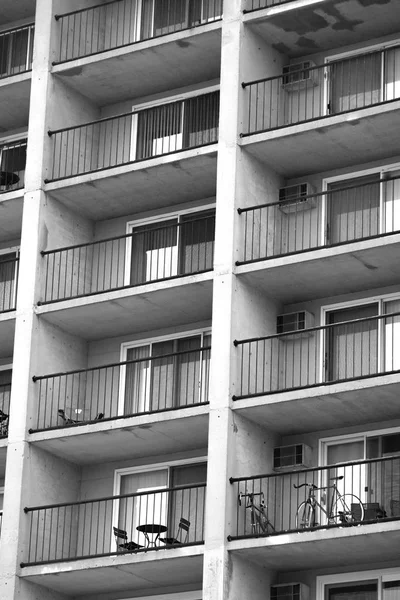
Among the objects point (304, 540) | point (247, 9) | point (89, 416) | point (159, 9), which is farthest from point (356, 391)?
point (159, 9)

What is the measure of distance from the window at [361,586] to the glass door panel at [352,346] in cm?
454

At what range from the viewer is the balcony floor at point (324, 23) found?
1580 inches

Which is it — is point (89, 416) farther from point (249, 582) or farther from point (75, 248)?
point (249, 582)

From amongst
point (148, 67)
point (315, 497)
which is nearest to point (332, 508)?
point (315, 497)

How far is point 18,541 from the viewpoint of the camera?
38.3 m

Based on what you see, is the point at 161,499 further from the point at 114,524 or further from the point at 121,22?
the point at 121,22

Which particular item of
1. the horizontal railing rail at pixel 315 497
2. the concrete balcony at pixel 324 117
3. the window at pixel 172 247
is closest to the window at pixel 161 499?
the horizontal railing rail at pixel 315 497

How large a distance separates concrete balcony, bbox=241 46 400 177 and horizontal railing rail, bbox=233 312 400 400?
416 centimetres

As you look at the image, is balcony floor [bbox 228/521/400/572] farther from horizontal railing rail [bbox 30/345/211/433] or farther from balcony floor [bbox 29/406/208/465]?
horizontal railing rail [bbox 30/345/211/433]

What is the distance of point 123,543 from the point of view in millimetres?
38281

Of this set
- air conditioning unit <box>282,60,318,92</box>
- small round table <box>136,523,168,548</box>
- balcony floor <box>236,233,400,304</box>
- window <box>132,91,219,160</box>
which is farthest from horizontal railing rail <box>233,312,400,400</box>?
air conditioning unit <box>282,60,318,92</box>

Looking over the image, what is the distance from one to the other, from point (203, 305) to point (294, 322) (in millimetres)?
2213

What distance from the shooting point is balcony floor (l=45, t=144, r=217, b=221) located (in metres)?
40.4

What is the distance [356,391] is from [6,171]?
13481 millimetres
